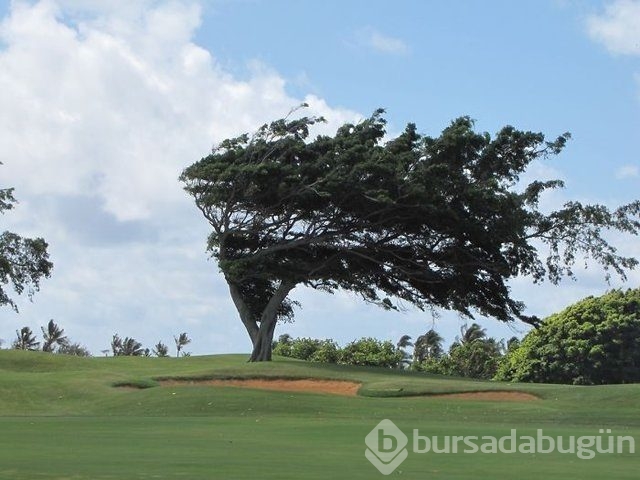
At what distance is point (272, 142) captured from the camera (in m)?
53.3

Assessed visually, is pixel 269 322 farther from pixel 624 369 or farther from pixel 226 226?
pixel 624 369

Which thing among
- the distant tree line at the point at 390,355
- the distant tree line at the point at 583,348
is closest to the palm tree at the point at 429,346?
the distant tree line at the point at 390,355

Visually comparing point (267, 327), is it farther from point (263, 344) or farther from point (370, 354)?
point (370, 354)

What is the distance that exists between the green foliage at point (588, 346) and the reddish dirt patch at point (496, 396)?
24.9 metres

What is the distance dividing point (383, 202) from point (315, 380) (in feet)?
30.8

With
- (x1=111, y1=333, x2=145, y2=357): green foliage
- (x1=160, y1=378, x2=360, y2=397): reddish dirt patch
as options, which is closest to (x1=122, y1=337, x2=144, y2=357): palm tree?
(x1=111, y1=333, x2=145, y2=357): green foliage

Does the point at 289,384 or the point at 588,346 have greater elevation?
the point at 588,346

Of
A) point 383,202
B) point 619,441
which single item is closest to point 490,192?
point 383,202

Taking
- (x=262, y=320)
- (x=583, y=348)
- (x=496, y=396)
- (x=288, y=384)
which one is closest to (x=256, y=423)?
(x=496, y=396)

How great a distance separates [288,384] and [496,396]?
29.7ft

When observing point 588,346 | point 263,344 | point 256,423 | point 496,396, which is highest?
point 588,346

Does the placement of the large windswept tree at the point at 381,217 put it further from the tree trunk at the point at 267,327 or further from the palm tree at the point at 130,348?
the palm tree at the point at 130,348

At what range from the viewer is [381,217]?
173ft

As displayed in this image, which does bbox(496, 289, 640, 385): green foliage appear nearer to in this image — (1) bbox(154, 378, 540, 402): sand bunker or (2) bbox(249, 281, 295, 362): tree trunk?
(2) bbox(249, 281, 295, 362): tree trunk
